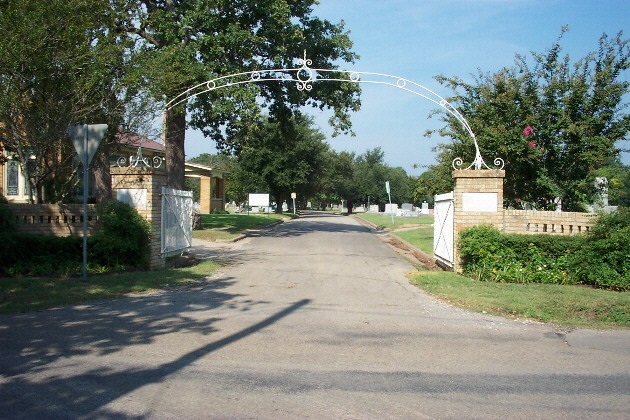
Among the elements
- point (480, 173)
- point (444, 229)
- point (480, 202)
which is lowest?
point (444, 229)

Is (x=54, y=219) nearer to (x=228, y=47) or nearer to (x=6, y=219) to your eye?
(x=6, y=219)

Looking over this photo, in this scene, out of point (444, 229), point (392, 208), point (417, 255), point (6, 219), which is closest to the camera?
point (6, 219)

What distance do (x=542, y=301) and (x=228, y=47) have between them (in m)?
17.0

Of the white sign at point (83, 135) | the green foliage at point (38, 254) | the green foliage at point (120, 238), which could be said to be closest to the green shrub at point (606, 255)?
the green foliage at point (120, 238)

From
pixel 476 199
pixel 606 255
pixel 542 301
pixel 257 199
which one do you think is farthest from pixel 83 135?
pixel 257 199

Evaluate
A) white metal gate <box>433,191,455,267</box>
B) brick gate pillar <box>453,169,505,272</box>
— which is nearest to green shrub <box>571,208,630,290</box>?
brick gate pillar <box>453,169,505,272</box>

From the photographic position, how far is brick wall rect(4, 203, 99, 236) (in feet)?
42.6

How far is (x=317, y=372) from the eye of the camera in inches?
231

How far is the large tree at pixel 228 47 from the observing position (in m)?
21.5

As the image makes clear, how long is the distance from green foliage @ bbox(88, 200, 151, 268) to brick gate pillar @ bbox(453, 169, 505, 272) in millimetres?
7283

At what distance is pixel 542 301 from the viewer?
9734 millimetres

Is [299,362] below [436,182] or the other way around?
below

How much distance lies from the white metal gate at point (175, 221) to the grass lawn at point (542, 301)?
20.4 ft

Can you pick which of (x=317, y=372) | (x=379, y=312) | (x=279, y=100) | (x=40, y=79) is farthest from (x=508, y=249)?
(x=279, y=100)
